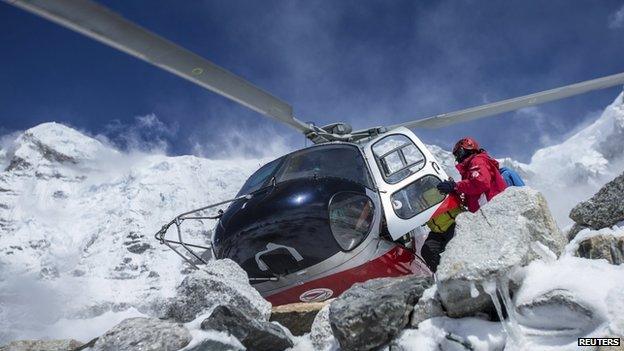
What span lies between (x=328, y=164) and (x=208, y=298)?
319 cm

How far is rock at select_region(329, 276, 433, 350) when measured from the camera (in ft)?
9.66

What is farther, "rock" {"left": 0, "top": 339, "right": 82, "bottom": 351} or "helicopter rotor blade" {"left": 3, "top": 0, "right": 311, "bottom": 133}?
"rock" {"left": 0, "top": 339, "right": 82, "bottom": 351}

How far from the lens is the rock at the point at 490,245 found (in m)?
2.80

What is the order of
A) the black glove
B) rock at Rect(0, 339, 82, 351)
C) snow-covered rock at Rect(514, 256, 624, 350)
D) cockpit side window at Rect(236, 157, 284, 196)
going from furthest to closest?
cockpit side window at Rect(236, 157, 284, 196), the black glove, rock at Rect(0, 339, 82, 351), snow-covered rock at Rect(514, 256, 624, 350)

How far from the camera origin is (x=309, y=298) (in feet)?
18.4

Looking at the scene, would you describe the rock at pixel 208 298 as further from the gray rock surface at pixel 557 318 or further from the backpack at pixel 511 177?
the backpack at pixel 511 177

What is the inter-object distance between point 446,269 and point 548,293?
1.89ft

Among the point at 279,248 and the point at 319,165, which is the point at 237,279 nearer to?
the point at 279,248

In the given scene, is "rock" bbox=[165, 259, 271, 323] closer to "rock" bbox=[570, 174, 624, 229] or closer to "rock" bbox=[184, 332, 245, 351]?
"rock" bbox=[184, 332, 245, 351]

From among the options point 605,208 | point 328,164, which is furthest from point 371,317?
point 328,164

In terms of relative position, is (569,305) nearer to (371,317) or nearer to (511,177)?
(371,317)

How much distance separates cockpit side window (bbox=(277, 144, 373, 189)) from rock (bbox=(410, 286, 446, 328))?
315 centimetres

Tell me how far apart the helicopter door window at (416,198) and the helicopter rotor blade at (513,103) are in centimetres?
165

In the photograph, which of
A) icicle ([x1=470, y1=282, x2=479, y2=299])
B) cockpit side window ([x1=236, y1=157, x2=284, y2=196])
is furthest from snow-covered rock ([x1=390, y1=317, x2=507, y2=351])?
cockpit side window ([x1=236, y1=157, x2=284, y2=196])
